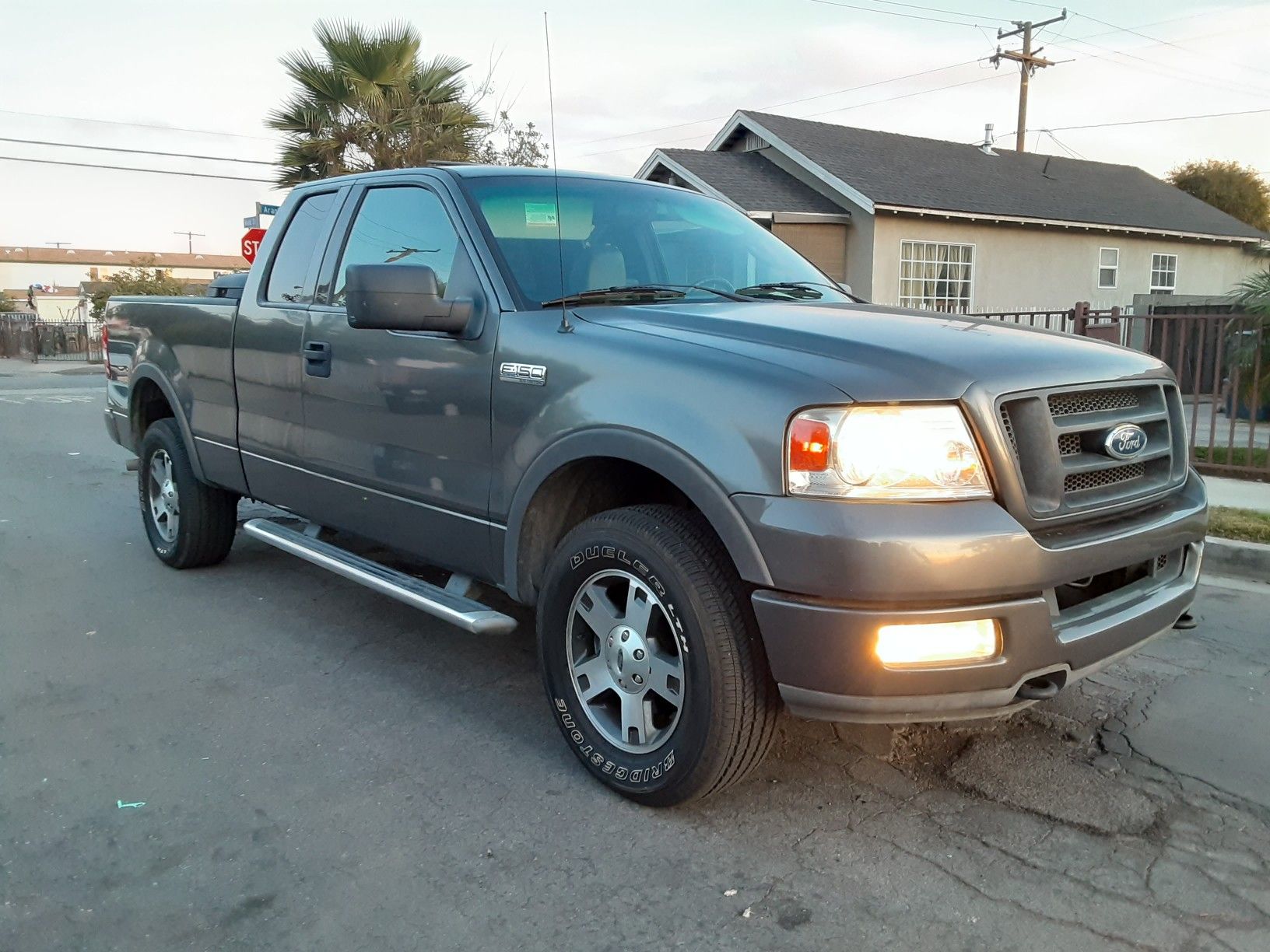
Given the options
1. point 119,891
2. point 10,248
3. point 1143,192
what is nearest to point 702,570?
point 119,891

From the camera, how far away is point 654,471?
3.18m

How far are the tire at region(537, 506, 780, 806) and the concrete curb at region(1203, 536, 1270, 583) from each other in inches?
166

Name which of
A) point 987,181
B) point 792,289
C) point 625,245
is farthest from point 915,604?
point 987,181

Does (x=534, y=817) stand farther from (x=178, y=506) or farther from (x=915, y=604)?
(x=178, y=506)

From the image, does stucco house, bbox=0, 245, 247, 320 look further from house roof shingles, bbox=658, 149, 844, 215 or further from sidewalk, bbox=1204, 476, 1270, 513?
sidewalk, bbox=1204, 476, 1270, 513

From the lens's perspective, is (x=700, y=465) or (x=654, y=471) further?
(x=654, y=471)

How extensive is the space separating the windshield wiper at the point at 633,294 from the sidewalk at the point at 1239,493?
189 inches

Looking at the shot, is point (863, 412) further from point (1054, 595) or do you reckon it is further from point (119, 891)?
point (119, 891)

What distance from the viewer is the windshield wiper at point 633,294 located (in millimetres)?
3803

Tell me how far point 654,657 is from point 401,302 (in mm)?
1466

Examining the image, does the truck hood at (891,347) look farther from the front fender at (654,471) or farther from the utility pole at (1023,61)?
the utility pole at (1023,61)

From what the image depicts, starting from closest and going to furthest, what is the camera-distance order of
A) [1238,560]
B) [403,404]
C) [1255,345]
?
[403,404]
[1238,560]
[1255,345]

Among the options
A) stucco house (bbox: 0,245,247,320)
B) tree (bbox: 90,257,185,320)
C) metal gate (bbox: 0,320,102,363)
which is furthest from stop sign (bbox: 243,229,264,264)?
stucco house (bbox: 0,245,247,320)

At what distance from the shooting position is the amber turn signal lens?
2797 millimetres
